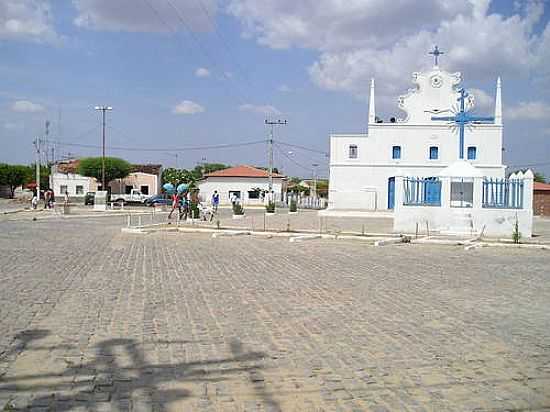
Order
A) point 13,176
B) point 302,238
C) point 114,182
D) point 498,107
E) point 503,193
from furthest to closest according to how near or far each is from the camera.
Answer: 1. point 13,176
2. point 114,182
3. point 498,107
4. point 503,193
5. point 302,238

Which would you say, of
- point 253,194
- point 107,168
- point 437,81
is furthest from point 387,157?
point 107,168

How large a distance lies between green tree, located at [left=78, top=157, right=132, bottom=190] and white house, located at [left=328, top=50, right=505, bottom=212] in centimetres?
3702

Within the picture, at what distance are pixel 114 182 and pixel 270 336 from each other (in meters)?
79.9

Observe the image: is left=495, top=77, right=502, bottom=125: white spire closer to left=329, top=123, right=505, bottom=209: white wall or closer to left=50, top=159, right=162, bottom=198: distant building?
left=329, top=123, right=505, bottom=209: white wall

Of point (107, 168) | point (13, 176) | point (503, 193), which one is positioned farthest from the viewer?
point (13, 176)

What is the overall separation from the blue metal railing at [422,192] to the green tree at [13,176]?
74758 mm

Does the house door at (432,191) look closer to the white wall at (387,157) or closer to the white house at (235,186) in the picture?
the white wall at (387,157)

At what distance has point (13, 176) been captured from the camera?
89312 millimetres

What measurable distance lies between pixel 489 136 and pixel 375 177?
9578 millimetres

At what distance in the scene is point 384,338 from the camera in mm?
7324

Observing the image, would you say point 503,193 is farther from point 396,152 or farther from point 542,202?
point 542,202

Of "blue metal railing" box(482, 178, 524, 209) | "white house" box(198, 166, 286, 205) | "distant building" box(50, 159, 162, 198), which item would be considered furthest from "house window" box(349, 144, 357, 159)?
"distant building" box(50, 159, 162, 198)

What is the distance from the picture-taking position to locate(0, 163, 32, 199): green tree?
88375 mm

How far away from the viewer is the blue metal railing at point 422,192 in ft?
91.7
